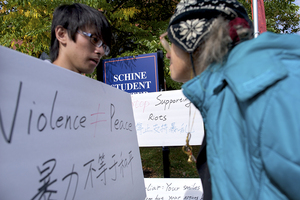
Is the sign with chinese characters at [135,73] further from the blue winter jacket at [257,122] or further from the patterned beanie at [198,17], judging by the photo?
the blue winter jacket at [257,122]

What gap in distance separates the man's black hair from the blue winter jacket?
93 centimetres

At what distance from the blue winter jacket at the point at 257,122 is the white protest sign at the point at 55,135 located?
0.56 m

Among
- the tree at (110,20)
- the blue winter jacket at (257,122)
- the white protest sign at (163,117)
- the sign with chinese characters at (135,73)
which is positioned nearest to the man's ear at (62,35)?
the blue winter jacket at (257,122)

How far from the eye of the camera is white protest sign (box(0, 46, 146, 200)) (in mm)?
591

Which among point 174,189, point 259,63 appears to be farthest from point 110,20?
point 259,63

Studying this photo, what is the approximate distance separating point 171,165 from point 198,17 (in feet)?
16.7

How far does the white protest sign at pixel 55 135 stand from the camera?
1.94 feet

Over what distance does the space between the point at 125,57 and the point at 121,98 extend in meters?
2.11

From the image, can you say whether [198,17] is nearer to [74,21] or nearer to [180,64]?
[180,64]

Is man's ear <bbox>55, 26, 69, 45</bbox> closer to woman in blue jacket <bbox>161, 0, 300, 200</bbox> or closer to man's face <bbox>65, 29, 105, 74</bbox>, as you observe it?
man's face <bbox>65, 29, 105, 74</bbox>

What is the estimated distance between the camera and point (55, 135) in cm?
74

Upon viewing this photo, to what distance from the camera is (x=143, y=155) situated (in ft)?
21.0

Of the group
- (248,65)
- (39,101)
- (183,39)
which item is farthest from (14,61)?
(248,65)

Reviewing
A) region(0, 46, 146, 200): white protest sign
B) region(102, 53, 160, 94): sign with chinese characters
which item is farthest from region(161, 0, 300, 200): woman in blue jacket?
region(102, 53, 160, 94): sign with chinese characters
